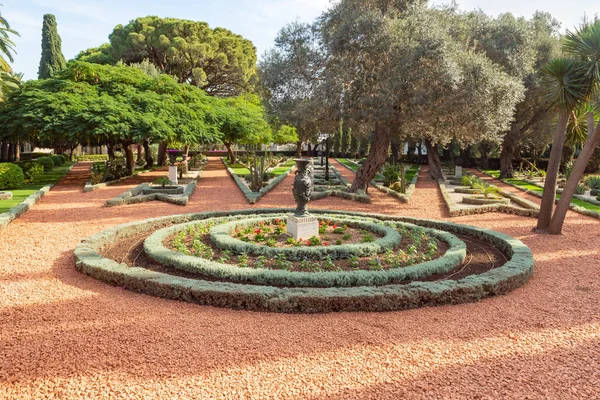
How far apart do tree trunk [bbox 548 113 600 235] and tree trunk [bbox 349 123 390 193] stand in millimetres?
7465

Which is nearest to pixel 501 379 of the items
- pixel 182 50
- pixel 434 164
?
pixel 434 164

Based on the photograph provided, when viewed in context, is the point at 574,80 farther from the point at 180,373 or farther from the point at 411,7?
the point at 180,373

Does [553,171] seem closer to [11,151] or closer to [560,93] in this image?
[560,93]

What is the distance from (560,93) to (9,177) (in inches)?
827

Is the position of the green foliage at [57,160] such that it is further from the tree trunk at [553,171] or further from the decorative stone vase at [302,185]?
the tree trunk at [553,171]

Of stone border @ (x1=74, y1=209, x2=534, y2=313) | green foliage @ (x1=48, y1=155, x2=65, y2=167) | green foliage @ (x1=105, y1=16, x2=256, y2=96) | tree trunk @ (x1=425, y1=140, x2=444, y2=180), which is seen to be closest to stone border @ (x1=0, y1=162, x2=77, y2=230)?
stone border @ (x1=74, y1=209, x2=534, y2=313)

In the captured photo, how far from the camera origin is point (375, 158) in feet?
61.1

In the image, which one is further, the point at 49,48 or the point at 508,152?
the point at 49,48

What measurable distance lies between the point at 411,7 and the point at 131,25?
29.1 m

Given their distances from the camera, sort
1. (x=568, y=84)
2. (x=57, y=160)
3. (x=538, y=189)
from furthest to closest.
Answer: (x=57, y=160) → (x=538, y=189) → (x=568, y=84)

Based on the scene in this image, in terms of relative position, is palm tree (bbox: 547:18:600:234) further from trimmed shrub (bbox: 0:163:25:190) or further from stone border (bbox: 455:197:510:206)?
trimmed shrub (bbox: 0:163:25:190)

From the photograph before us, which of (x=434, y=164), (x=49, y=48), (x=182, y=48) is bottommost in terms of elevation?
(x=434, y=164)

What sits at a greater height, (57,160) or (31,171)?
(57,160)

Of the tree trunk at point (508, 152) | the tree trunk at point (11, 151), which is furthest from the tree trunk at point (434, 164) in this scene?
the tree trunk at point (11, 151)
